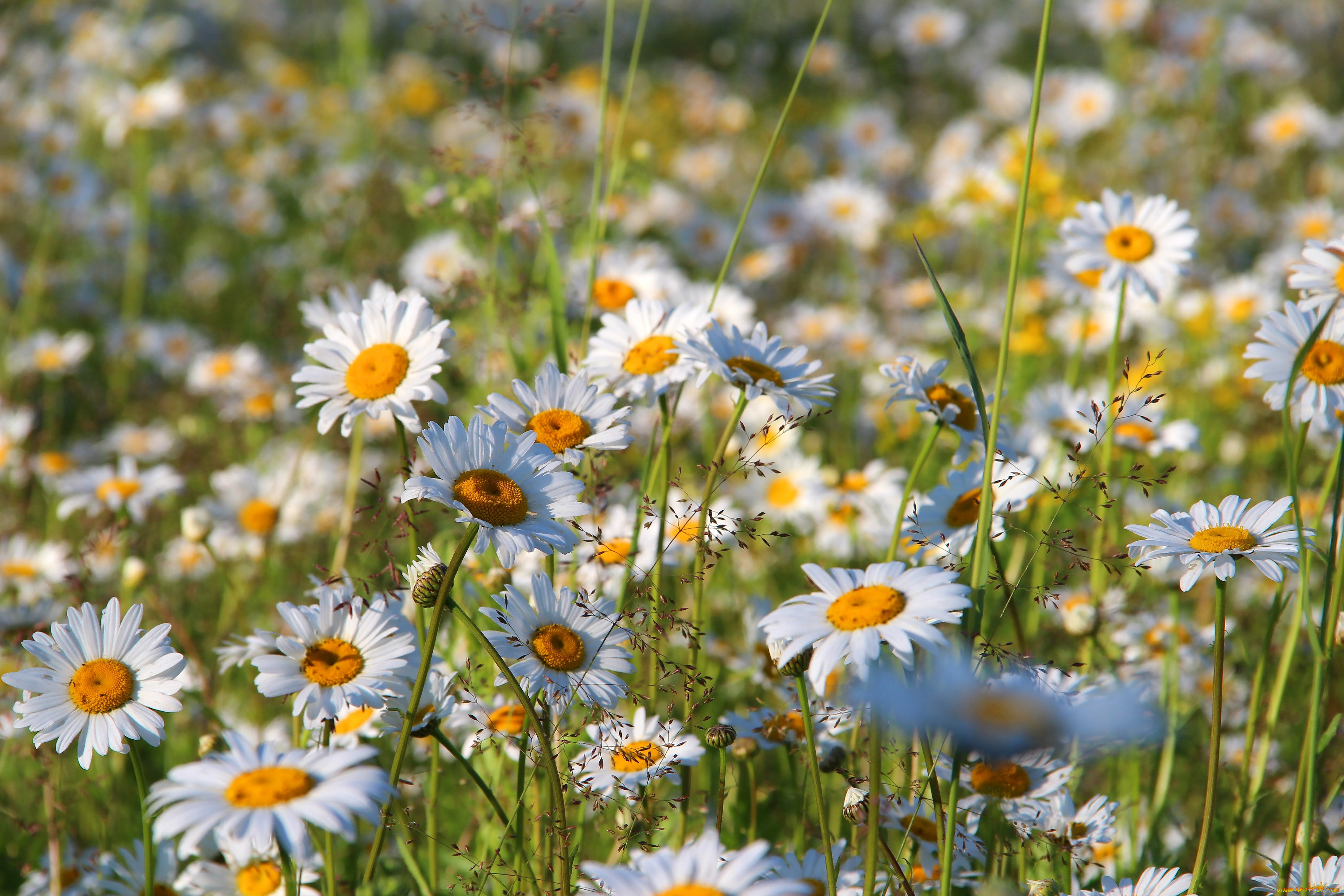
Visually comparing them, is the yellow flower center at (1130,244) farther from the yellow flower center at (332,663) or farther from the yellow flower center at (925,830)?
the yellow flower center at (332,663)

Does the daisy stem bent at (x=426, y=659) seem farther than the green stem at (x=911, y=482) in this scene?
No

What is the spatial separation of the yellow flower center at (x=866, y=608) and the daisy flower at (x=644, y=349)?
1.66 ft

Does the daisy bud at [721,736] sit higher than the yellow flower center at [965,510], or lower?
lower

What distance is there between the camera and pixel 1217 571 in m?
1.23

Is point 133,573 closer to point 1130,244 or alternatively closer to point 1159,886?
point 1159,886

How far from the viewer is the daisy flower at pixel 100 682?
4.15ft

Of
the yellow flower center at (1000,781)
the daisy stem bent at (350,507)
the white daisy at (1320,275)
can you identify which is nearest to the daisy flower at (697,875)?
the yellow flower center at (1000,781)

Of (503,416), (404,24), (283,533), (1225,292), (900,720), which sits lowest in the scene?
(900,720)

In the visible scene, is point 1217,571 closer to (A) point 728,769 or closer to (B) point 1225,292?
(A) point 728,769

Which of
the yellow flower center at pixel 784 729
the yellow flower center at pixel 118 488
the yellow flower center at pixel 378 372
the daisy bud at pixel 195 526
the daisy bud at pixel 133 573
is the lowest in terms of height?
the yellow flower center at pixel 784 729

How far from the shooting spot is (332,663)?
1340 millimetres

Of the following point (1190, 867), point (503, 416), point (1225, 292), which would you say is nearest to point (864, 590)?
point (503, 416)

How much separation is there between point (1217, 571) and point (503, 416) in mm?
927

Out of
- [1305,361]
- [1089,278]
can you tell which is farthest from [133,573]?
[1089,278]
